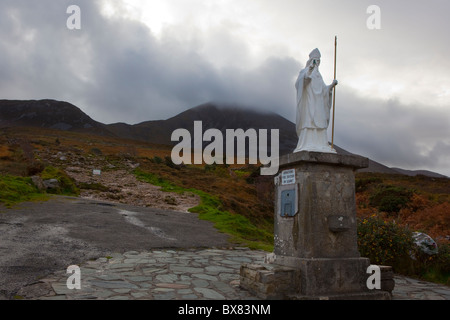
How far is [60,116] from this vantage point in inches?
5187

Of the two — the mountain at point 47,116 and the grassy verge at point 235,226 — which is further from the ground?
the mountain at point 47,116

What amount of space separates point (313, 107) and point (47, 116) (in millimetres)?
142104

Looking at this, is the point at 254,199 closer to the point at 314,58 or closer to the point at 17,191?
the point at 17,191

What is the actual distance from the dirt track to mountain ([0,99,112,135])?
4224 inches

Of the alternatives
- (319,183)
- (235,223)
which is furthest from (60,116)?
(319,183)

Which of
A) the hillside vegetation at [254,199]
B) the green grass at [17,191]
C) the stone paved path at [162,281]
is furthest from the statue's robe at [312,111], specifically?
the green grass at [17,191]

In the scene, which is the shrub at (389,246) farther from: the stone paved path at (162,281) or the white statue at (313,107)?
the white statue at (313,107)

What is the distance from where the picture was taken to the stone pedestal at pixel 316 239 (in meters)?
5.16

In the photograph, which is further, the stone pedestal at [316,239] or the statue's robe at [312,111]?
the statue's robe at [312,111]

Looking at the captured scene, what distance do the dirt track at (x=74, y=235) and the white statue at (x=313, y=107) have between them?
4.88 m

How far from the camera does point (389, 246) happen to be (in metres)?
8.04

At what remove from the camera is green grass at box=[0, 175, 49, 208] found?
12.6 m

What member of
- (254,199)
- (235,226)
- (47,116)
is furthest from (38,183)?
(47,116)
